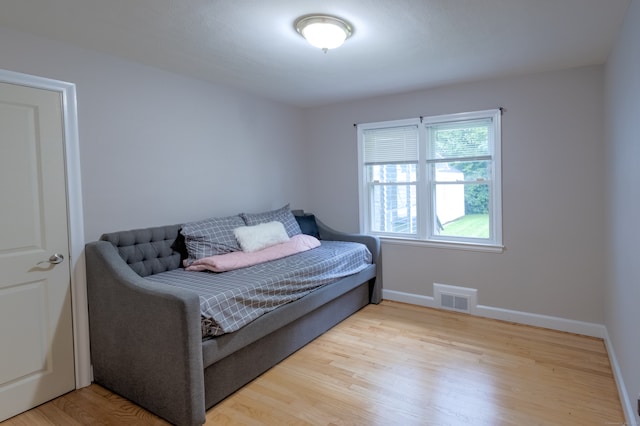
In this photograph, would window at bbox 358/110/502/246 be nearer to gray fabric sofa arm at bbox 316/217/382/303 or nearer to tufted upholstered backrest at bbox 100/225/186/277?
gray fabric sofa arm at bbox 316/217/382/303

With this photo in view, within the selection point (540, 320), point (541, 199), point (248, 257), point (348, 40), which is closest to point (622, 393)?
point (540, 320)

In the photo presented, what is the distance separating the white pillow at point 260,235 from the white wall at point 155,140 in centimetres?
42

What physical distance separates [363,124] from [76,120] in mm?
2821

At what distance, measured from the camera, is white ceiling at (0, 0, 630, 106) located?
6.81 feet

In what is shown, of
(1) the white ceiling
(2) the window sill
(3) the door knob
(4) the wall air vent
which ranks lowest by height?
(4) the wall air vent

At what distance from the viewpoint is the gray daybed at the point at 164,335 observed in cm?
203

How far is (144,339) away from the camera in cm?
219

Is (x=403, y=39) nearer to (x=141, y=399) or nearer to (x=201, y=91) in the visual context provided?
(x=201, y=91)

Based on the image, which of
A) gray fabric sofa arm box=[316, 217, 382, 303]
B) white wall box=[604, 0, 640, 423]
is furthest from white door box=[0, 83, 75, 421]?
white wall box=[604, 0, 640, 423]

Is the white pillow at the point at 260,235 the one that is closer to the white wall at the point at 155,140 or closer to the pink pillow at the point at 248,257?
the pink pillow at the point at 248,257

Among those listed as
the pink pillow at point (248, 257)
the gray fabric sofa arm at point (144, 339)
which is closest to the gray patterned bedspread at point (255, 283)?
the pink pillow at point (248, 257)

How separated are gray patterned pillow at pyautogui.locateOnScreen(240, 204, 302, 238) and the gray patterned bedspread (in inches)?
17.2

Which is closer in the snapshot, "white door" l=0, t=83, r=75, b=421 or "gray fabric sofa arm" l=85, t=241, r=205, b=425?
"gray fabric sofa arm" l=85, t=241, r=205, b=425

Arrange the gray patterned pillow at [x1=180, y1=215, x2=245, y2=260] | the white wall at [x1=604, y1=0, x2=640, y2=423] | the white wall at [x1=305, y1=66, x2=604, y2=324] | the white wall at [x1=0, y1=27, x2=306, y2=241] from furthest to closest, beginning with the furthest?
1. the white wall at [x1=305, y1=66, x2=604, y2=324]
2. the gray patterned pillow at [x1=180, y1=215, x2=245, y2=260]
3. the white wall at [x1=0, y1=27, x2=306, y2=241]
4. the white wall at [x1=604, y1=0, x2=640, y2=423]
